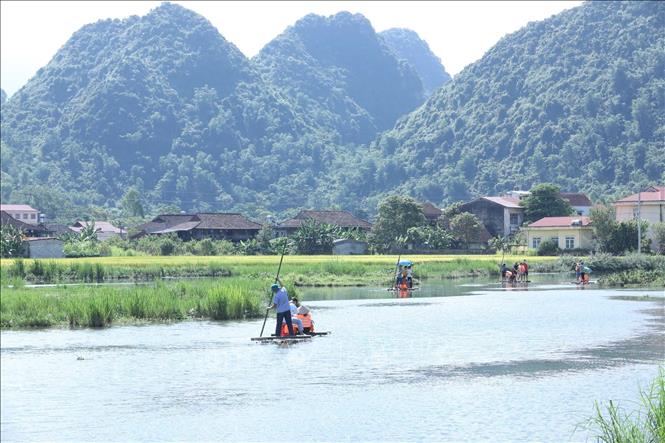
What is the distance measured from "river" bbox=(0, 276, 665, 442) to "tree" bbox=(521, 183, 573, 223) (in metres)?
66.5

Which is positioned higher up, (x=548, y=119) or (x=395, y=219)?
(x=548, y=119)

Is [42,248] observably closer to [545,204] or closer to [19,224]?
[19,224]

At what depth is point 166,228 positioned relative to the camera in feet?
352

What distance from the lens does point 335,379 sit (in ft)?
70.3

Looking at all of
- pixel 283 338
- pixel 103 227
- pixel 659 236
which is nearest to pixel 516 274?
pixel 659 236

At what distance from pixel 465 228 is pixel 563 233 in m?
13.0

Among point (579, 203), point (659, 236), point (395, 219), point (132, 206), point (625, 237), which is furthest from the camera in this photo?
point (132, 206)

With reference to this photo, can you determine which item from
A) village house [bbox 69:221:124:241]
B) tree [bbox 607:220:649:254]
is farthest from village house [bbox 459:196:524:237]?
village house [bbox 69:221:124:241]

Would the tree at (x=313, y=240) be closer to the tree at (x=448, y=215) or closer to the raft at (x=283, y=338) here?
the tree at (x=448, y=215)

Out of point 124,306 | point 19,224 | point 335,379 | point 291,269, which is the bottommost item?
point 335,379

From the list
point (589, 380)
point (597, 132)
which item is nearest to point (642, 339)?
point (589, 380)

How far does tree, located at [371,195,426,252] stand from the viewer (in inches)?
3706

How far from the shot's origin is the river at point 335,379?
17000 millimetres

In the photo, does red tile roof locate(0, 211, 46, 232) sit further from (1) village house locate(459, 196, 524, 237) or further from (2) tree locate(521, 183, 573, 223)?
(2) tree locate(521, 183, 573, 223)
